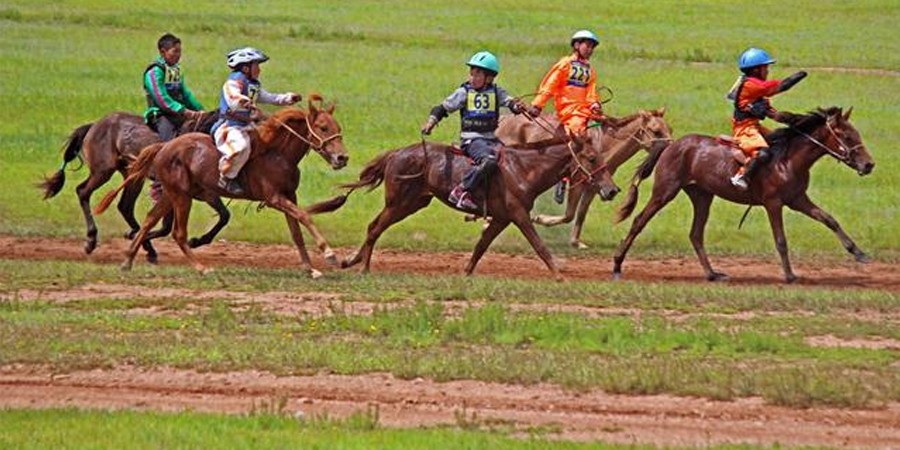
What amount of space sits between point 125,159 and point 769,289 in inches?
325

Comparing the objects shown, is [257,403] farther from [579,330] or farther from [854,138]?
[854,138]

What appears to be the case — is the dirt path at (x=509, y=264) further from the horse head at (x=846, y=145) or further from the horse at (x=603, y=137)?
the horse head at (x=846, y=145)

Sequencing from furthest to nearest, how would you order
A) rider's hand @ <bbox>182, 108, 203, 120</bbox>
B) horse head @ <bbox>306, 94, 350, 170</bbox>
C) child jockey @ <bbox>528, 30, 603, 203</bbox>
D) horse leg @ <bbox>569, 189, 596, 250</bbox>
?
horse leg @ <bbox>569, 189, 596, 250</bbox> < child jockey @ <bbox>528, 30, 603, 203</bbox> < rider's hand @ <bbox>182, 108, 203, 120</bbox> < horse head @ <bbox>306, 94, 350, 170</bbox>

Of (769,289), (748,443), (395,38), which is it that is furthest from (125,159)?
(395,38)

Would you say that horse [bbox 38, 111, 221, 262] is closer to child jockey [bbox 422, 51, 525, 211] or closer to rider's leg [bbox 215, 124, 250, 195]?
rider's leg [bbox 215, 124, 250, 195]

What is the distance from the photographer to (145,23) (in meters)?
46.5

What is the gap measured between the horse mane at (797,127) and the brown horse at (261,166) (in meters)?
5.18

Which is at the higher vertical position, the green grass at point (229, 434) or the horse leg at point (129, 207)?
the green grass at point (229, 434)

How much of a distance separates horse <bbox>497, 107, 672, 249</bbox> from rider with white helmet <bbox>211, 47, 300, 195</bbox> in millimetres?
4059

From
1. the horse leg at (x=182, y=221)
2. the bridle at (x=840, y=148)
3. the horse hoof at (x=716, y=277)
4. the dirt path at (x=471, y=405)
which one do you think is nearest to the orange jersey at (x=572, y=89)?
the horse hoof at (x=716, y=277)

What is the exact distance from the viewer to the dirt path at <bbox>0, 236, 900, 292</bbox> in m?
22.6

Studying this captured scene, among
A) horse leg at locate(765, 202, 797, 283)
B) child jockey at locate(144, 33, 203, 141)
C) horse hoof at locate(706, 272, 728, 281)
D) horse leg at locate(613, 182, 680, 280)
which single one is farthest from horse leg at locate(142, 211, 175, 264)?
horse leg at locate(765, 202, 797, 283)

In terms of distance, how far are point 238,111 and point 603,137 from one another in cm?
611

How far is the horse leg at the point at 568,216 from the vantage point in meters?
24.9
